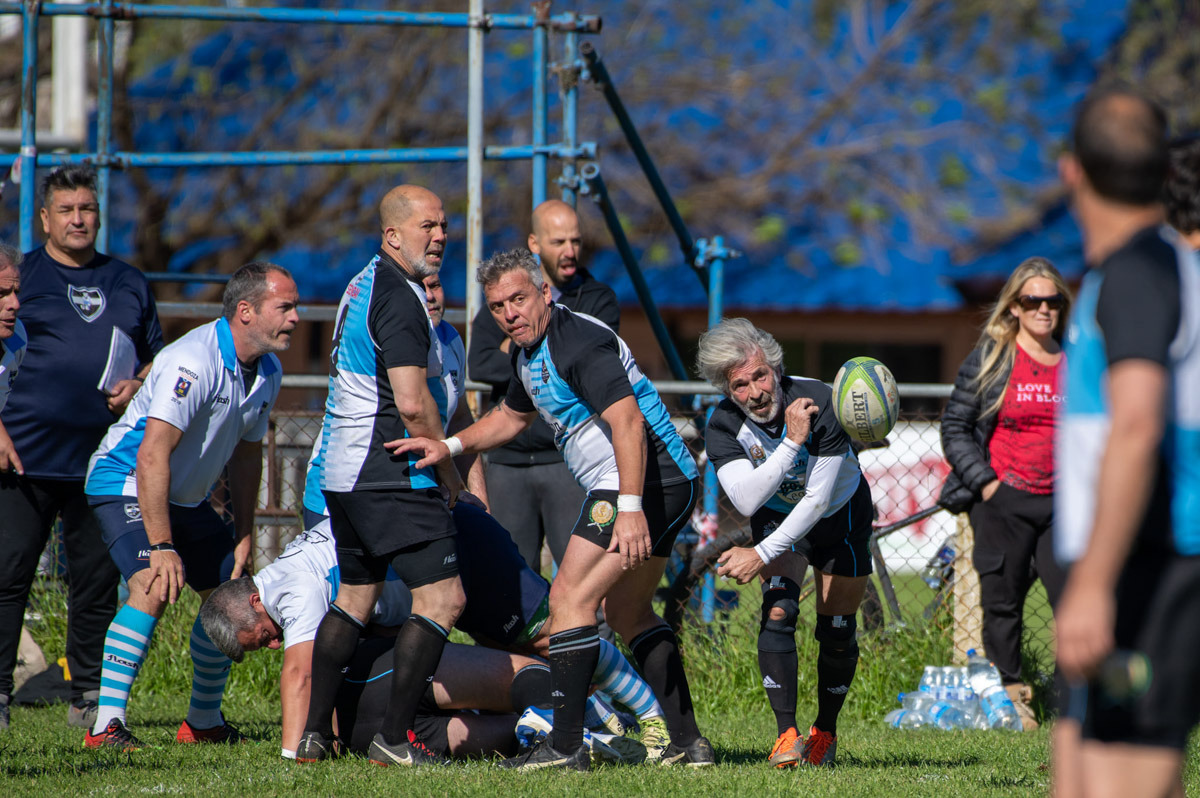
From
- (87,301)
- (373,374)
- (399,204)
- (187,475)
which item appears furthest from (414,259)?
(87,301)

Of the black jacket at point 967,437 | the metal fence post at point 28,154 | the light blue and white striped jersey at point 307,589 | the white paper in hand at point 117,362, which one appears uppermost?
the metal fence post at point 28,154

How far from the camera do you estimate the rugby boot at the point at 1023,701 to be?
249 inches

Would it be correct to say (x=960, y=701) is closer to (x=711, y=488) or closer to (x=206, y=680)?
(x=711, y=488)

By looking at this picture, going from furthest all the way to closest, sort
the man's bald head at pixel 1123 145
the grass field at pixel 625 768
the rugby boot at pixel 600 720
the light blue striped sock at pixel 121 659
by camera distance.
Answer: the light blue striped sock at pixel 121 659 < the rugby boot at pixel 600 720 < the grass field at pixel 625 768 < the man's bald head at pixel 1123 145

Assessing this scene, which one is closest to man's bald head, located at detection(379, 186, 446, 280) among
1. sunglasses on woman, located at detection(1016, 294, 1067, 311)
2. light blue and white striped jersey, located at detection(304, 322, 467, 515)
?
light blue and white striped jersey, located at detection(304, 322, 467, 515)

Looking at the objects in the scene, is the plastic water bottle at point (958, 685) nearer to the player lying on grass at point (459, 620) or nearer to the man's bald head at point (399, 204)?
the player lying on grass at point (459, 620)

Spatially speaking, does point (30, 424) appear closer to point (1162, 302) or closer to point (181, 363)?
point (181, 363)

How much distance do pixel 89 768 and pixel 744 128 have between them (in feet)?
45.4

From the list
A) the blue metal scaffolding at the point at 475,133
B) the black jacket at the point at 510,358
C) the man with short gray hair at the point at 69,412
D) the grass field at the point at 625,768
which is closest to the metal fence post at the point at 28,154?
the blue metal scaffolding at the point at 475,133

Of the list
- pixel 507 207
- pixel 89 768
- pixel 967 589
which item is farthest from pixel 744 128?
pixel 89 768

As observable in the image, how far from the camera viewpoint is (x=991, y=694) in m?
6.36

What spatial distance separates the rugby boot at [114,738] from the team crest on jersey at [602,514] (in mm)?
2112

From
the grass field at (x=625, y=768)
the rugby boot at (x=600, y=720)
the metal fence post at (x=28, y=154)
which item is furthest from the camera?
the metal fence post at (x=28, y=154)

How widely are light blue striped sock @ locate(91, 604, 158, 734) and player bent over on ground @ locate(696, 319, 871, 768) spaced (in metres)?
2.46
